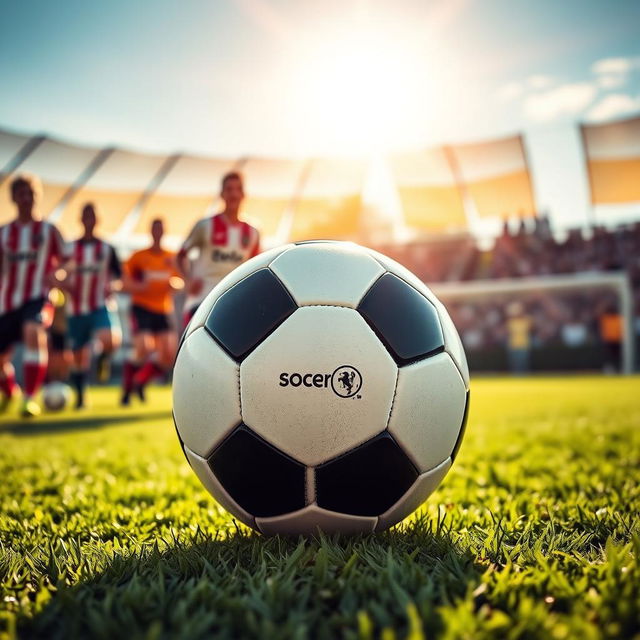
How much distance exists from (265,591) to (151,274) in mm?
5630

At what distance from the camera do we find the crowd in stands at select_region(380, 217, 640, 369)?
19297 millimetres

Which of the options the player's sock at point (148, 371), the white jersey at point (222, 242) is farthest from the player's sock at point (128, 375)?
the white jersey at point (222, 242)

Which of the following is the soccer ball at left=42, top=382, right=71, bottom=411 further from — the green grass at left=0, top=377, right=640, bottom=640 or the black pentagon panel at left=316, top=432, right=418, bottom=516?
the black pentagon panel at left=316, top=432, right=418, bottom=516

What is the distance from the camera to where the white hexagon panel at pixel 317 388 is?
4.29 ft

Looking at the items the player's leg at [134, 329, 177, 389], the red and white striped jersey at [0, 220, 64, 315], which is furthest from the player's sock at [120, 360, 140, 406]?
the red and white striped jersey at [0, 220, 64, 315]

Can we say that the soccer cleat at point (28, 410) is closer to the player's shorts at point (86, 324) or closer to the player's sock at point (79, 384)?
the player's shorts at point (86, 324)

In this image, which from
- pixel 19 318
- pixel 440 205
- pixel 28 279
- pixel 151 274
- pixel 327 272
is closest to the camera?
pixel 327 272

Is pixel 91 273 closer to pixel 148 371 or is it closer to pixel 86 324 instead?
pixel 86 324

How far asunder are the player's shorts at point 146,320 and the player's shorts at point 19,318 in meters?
1.57

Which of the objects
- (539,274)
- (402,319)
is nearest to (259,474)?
(402,319)

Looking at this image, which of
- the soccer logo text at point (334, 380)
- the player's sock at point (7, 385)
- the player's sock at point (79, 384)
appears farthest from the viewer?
the player's sock at point (79, 384)

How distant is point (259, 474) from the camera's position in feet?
4.45

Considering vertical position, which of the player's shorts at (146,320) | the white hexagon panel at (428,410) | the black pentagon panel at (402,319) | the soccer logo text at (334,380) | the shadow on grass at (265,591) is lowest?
the shadow on grass at (265,591)

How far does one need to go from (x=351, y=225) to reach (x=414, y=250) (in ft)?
13.7
